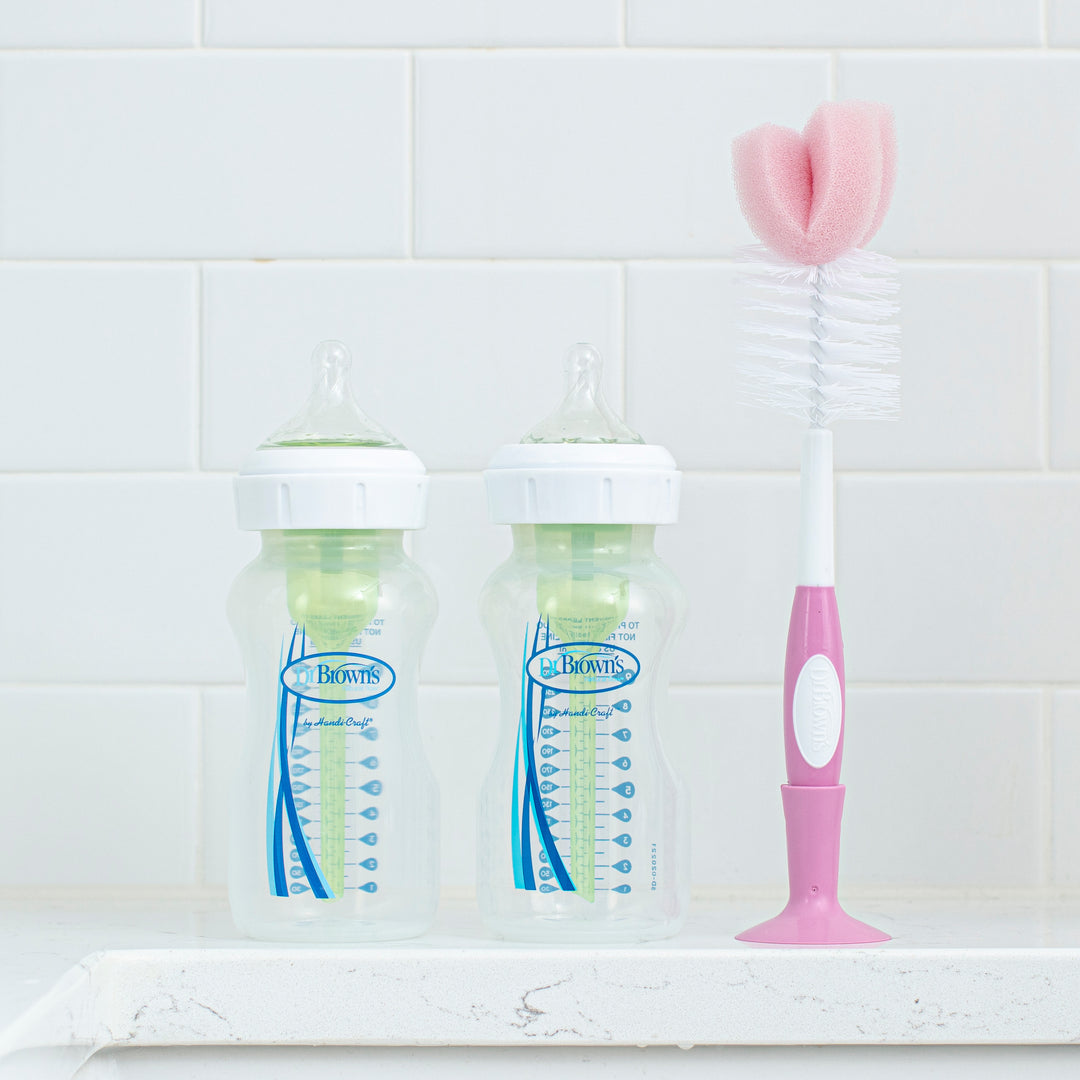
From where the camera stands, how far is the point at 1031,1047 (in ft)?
1.97

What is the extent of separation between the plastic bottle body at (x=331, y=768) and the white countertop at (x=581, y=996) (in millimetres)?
45

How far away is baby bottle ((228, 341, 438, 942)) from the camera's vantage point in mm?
626

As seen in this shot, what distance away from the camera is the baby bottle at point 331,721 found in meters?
0.63

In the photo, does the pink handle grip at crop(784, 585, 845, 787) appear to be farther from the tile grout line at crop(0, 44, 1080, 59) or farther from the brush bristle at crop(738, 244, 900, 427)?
the tile grout line at crop(0, 44, 1080, 59)

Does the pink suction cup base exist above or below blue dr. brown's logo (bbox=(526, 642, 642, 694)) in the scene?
below

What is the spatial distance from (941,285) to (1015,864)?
0.36 metres

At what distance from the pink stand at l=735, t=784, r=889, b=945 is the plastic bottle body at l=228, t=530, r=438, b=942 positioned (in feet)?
0.57

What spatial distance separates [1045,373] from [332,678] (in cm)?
48

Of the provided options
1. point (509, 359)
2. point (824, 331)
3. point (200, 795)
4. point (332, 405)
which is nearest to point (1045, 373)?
point (824, 331)

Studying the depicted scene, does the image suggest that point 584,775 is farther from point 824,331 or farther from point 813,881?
point 824,331

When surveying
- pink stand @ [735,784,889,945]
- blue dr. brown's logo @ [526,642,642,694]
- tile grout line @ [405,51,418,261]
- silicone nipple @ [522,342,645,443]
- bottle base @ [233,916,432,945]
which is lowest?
bottle base @ [233,916,432,945]

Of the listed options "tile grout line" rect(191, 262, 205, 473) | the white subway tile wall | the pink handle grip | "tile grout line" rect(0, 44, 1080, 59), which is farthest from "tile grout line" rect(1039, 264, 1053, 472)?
"tile grout line" rect(191, 262, 205, 473)

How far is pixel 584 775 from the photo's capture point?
0.63 m

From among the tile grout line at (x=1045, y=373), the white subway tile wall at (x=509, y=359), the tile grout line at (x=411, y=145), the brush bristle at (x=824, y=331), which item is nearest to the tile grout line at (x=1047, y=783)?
the white subway tile wall at (x=509, y=359)
